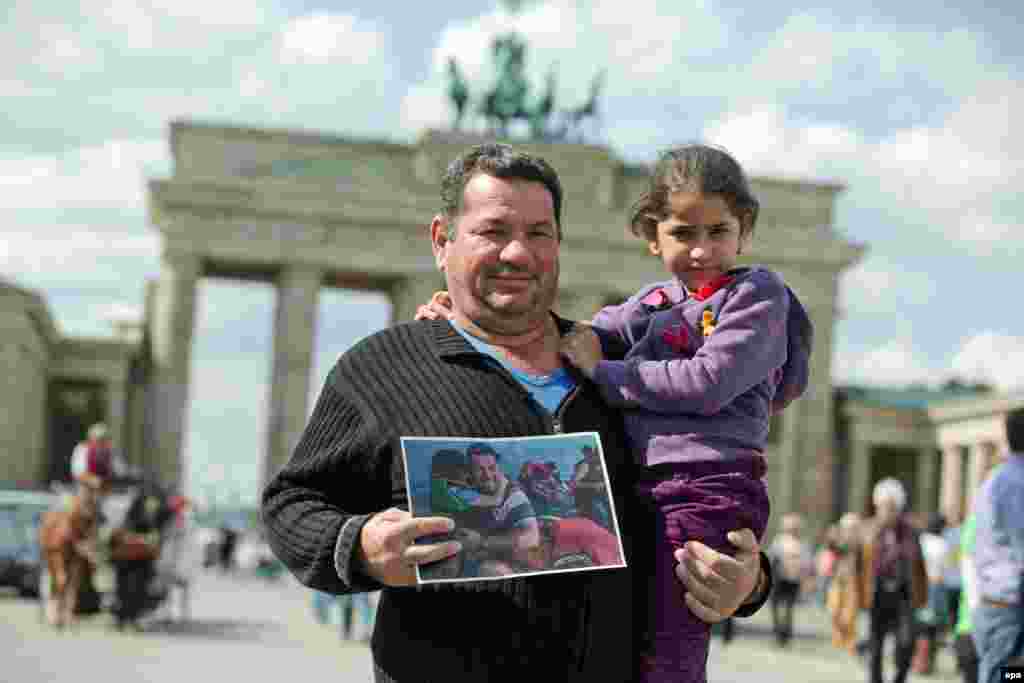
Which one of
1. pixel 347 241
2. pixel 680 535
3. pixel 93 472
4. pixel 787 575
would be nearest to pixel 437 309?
pixel 680 535

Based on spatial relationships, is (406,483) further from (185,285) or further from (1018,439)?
(185,285)

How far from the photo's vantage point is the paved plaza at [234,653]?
15492 mm

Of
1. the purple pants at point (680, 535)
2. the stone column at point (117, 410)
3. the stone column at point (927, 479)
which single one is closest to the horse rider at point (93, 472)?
the purple pants at point (680, 535)

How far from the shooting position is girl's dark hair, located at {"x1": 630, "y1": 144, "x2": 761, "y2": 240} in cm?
485

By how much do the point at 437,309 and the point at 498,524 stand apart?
919mm

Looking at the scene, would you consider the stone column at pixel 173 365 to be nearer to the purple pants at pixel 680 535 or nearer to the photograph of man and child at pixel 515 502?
the purple pants at pixel 680 535

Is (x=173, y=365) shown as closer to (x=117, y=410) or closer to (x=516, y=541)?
(x=117, y=410)

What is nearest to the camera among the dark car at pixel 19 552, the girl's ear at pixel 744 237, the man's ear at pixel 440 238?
the man's ear at pixel 440 238

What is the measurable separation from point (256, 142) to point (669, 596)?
65.4 m

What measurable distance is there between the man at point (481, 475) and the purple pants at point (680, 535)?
5cm

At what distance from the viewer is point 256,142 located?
6850cm

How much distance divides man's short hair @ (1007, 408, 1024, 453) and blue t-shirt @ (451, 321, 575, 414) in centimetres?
537

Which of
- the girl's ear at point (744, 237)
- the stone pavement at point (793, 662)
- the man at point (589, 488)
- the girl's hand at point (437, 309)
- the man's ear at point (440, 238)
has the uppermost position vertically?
the girl's ear at point (744, 237)

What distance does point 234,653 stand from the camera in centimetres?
1831
